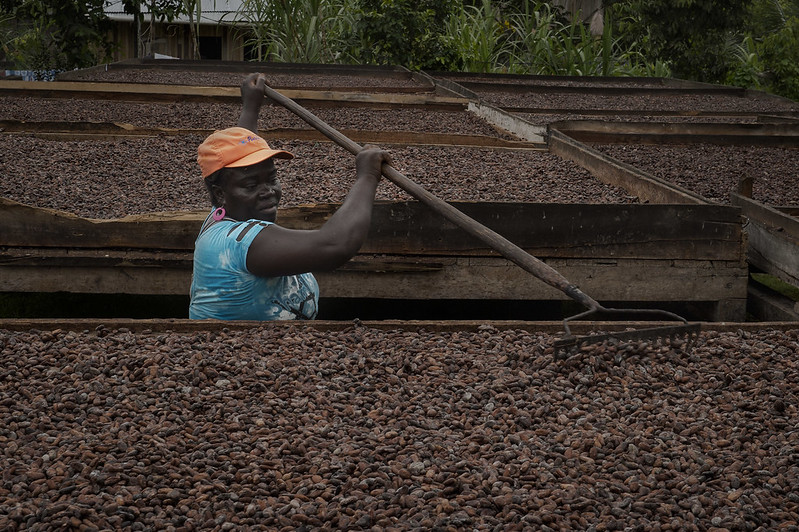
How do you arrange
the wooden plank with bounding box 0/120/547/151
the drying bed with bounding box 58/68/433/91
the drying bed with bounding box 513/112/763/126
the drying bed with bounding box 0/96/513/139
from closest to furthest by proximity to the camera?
the wooden plank with bounding box 0/120/547/151 < the drying bed with bounding box 0/96/513/139 < the drying bed with bounding box 513/112/763/126 < the drying bed with bounding box 58/68/433/91

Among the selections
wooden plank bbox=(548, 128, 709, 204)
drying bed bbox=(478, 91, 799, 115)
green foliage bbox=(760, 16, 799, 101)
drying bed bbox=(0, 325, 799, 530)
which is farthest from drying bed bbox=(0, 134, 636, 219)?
green foliage bbox=(760, 16, 799, 101)

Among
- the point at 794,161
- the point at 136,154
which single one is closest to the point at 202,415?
the point at 136,154

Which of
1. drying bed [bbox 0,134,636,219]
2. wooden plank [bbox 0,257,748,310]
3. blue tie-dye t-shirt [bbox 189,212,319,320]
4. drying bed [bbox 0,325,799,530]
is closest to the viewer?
drying bed [bbox 0,325,799,530]

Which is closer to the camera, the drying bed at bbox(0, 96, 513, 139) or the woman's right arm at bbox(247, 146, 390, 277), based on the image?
the woman's right arm at bbox(247, 146, 390, 277)

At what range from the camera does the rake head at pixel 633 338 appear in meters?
2.64

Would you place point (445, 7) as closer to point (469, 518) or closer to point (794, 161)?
point (794, 161)

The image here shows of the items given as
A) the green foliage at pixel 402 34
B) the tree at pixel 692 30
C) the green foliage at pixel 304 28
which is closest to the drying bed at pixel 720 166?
the tree at pixel 692 30

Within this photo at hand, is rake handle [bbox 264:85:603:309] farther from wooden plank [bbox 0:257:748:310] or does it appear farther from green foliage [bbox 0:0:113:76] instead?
green foliage [bbox 0:0:113:76]

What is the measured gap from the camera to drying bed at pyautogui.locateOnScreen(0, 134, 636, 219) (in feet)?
15.0

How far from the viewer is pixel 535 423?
2.30m

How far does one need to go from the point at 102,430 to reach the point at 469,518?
0.96 meters

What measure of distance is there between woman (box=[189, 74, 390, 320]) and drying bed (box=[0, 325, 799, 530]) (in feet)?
0.52

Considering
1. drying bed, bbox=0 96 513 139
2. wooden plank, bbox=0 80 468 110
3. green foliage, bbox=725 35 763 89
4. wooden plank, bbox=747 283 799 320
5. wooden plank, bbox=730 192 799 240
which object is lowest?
wooden plank, bbox=747 283 799 320

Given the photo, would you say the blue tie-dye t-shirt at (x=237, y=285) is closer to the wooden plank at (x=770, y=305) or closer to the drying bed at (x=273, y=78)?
the wooden plank at (x=770, y=305)
